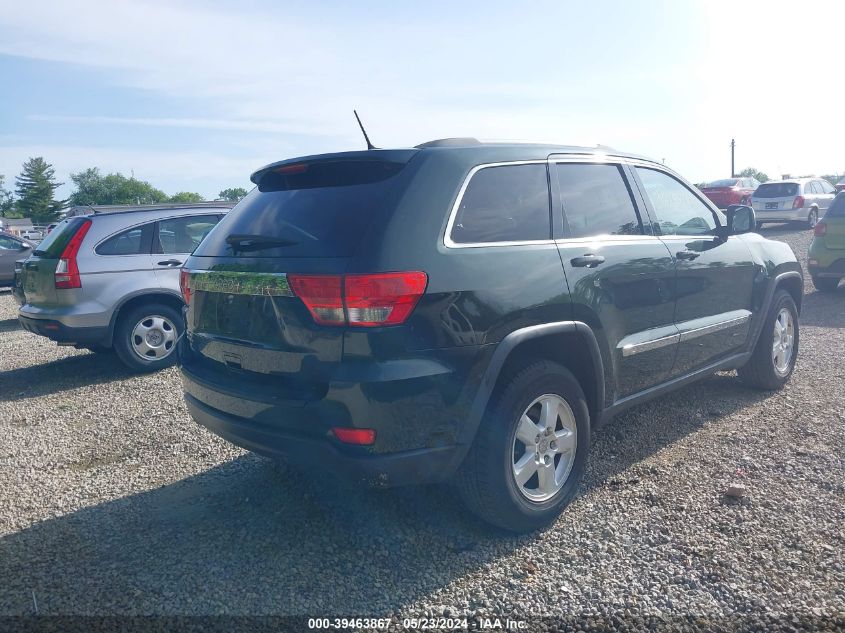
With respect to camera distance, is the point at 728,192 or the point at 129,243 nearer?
the point at 129,243

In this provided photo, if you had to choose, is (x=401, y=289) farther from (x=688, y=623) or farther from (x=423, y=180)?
(x=688, y=623)

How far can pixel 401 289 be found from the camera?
9.22 feet

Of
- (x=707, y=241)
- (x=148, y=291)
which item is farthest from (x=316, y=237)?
(x=148, y=291)

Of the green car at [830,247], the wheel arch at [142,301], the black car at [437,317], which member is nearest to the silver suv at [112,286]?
A: the wheel arch at [142,301]

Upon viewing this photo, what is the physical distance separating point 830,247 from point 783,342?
18.6ft

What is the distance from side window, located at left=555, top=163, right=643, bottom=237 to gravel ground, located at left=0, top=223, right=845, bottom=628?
1.46m

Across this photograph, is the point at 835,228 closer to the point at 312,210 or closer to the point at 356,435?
the point at 312,210

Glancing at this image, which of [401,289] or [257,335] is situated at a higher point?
[401,289]

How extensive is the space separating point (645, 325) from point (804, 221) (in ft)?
65.1

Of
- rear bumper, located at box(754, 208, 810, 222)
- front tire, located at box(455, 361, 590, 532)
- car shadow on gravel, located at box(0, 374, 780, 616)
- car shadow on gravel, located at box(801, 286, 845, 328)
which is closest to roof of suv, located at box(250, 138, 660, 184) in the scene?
front tire, located at box(455, 361, 590, 532)

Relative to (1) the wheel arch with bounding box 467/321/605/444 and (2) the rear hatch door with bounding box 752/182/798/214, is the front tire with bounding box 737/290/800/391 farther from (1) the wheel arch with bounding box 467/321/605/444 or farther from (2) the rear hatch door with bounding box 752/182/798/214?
(2) the rear hatch door with bounding box 752/182/798/214

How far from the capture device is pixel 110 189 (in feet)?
385

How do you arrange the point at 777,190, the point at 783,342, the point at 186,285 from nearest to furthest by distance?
the point at 186,285, the point at 783,342, the point at 777,190

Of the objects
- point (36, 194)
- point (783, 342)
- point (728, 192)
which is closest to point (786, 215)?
point (728, 192)
